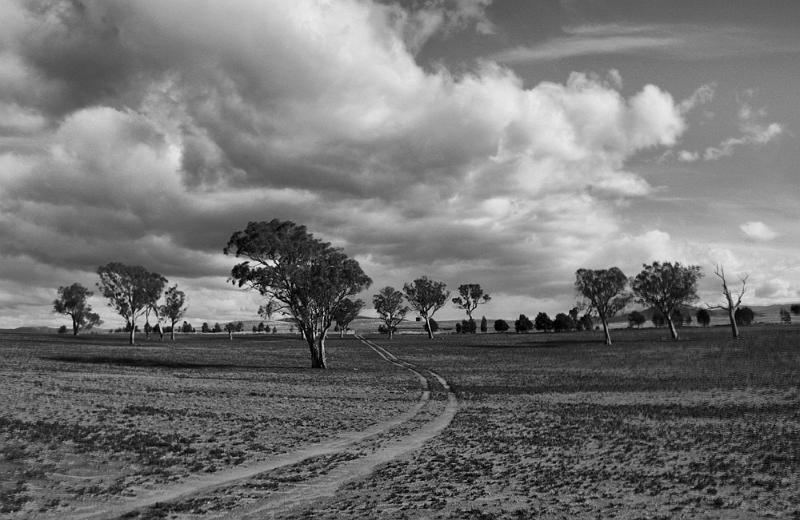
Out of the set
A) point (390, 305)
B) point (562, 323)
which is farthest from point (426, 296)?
point (562, 323)

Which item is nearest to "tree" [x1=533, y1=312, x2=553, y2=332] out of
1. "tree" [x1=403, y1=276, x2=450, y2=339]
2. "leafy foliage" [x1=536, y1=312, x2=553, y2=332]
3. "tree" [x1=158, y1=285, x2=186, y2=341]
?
"leafy foliage" [x1=536, y1=312, x2=553, y2=332]

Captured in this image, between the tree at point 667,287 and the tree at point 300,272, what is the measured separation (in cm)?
6796

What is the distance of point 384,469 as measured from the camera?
16.6m

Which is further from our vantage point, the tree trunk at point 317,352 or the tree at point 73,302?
the tree at point 73,302

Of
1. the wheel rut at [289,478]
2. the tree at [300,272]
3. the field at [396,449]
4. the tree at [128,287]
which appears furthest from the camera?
the tree at [128,287]

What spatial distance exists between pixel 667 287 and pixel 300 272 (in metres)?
76.7

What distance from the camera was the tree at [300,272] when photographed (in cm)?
A: 5372

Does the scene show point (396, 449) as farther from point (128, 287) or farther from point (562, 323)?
point (562, 323)

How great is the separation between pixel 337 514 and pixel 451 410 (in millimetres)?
17770

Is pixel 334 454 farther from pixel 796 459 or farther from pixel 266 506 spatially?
pixel 796 459

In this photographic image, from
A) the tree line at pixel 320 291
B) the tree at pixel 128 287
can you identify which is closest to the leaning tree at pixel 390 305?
the tree line at pixel 320 291

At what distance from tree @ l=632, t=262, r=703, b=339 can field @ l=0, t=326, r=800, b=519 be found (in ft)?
203

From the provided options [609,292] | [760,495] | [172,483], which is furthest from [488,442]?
[609,292]

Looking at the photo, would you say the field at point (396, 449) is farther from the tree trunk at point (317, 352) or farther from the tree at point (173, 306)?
the tree at point (173, 306)
